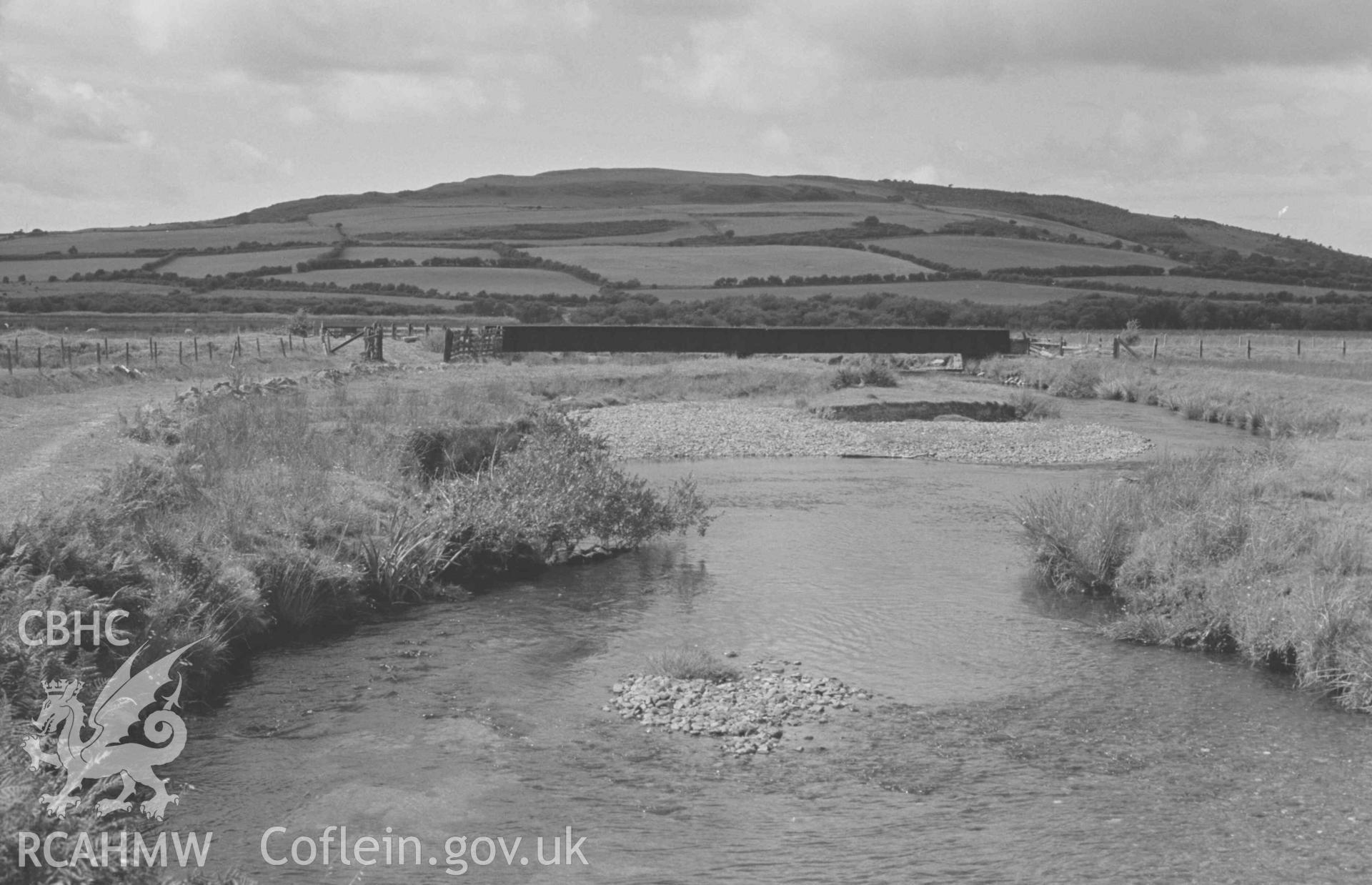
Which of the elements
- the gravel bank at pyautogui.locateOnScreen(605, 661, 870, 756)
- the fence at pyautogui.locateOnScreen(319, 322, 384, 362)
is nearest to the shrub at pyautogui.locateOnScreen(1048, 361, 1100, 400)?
the fence at pyautogui.locateOnScreen(319, 322, 384, 362)

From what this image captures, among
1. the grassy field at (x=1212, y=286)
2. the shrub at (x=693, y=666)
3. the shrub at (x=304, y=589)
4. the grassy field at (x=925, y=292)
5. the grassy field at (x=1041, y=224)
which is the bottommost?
the shrub at (x=693, y=666)

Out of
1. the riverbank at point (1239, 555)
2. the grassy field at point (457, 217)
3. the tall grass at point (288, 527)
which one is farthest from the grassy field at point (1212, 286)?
the tall grass at point (288, 527)

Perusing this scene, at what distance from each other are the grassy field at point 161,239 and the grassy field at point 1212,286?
77.8m

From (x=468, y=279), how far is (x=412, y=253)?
19.4m

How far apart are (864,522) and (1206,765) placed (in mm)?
12641

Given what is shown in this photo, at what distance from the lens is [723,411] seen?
43.1 m

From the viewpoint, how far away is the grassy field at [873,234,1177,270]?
112438 millimetres

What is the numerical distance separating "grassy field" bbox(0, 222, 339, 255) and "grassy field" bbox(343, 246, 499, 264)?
936cm

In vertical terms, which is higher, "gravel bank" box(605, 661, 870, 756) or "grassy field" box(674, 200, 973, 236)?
"grassy field" box(674, 200, 973, 236)

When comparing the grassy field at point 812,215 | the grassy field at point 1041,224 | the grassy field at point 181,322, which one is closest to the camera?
the grassy field at point 181,322

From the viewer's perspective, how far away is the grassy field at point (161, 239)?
120 metres

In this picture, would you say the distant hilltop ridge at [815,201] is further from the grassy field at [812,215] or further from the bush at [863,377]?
the bush at [863,377]

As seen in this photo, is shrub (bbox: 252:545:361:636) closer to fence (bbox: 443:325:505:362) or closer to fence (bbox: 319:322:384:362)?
fence (bbox: 319:322:384:362)

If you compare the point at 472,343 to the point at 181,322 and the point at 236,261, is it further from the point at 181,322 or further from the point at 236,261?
the point at 236,261
